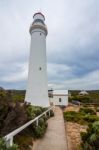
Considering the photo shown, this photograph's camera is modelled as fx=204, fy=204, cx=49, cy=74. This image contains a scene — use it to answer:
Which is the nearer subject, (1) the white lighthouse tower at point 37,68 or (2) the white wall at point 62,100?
(1) the white lighthouse tower at point 37,68

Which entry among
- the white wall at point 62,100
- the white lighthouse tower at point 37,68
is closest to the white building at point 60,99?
the white wall at point 62,100

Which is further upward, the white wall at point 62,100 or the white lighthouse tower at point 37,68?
the white lighthouse tower at point 37,68

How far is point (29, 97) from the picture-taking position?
17.7m

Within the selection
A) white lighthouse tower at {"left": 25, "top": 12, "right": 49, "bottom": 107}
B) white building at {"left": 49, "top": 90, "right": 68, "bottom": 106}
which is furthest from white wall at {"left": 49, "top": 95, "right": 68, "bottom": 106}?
white lighthouse tower at {"left": 25, "top": 12, "right": 49, "bottom": 107}

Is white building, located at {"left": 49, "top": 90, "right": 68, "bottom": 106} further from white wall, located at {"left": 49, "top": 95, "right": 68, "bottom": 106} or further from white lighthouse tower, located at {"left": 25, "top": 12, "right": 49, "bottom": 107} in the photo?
white lighthouse tower, located at {"left": 25, "top": 12, "right": 49, "bottom": 107}

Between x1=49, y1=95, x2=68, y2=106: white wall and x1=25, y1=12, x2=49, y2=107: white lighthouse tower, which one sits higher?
x1=25, y1=12, x2=49, y2=107: white lighthouse tower

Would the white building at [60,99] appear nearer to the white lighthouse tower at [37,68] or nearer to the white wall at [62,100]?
the white wall at [62,100]

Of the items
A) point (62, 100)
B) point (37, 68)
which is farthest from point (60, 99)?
point (37, 68)

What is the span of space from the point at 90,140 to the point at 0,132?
2.51m

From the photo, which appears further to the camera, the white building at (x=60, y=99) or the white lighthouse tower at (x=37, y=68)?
the white building at (x=60, y=99)

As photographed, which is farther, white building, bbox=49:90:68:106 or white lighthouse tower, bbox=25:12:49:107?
white building, bbox=49:90:68:106

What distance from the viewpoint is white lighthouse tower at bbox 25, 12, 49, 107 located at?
1767cm

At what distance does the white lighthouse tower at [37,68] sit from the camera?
17.7 m

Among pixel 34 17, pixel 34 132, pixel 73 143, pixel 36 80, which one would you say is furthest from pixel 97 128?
pixel 34 17
